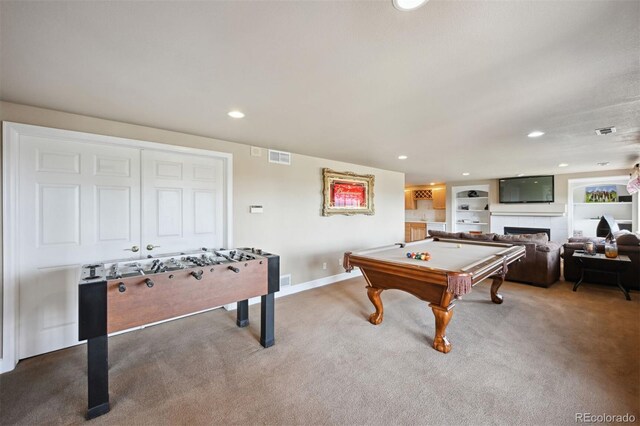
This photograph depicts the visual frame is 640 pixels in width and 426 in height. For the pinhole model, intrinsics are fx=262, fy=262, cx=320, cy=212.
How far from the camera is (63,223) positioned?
2486 mm

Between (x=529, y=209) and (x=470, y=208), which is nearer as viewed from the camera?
(x=529, y=209)

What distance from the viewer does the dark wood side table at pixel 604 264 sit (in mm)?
3791

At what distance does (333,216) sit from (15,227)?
3.77 metres

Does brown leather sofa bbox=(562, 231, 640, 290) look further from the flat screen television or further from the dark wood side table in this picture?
the flat screen television

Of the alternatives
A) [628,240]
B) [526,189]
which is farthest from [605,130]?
[526,189]

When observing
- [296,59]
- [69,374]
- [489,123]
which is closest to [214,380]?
[69,374]

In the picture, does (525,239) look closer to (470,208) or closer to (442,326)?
(442,326)

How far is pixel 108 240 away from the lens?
2695mm

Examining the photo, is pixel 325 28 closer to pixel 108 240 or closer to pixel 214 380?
pixel 214 380

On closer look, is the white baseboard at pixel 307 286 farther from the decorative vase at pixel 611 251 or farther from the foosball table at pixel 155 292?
the decorative vase at pixel 611 251

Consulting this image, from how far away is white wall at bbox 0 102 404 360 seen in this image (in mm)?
2758

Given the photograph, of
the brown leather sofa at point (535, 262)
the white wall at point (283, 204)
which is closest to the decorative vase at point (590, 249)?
the brown leather sofa at point (535, 262)

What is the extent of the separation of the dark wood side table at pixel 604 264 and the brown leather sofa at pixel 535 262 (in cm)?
32

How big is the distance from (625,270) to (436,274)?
4.00 metres
